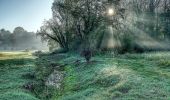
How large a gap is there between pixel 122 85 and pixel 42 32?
74579 millimetres

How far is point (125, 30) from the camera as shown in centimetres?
7238

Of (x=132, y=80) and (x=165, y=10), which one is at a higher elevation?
(x=165, y=10)

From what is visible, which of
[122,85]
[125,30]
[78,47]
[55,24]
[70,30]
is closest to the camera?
[122,85]

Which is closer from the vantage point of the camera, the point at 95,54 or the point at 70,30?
the point at 95,54

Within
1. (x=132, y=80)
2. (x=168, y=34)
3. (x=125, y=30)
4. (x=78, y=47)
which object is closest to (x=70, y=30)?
(x=78, y=47)

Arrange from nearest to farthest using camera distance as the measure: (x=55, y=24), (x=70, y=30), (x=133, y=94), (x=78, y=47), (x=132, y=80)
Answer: (x=133, y=94) < (x=132, y=80) < (x=78, y=47) < (x=70, y=30) < (x=55, y=24)

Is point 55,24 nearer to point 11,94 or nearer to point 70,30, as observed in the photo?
point 70,30

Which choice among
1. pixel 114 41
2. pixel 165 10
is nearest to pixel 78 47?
pixel 114 41

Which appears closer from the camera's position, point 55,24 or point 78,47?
point 78,47

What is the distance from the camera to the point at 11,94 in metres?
24.3

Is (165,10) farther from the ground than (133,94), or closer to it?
farther from the ground

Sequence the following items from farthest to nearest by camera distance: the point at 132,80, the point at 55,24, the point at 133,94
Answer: the point at 55,24 → the point at 132,80 → the point at 133,94

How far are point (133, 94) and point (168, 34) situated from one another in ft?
204

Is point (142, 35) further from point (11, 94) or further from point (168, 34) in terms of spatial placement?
point (11, 94)
